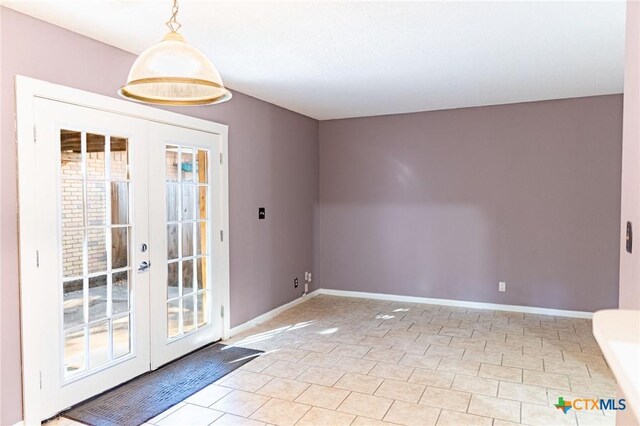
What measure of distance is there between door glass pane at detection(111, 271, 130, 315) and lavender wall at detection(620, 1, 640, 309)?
3127 millimetres

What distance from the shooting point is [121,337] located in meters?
3.25

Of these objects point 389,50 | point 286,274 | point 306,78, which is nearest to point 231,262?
point 286,274

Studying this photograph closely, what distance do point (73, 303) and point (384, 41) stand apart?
112 inches

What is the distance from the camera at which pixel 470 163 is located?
18.0ft

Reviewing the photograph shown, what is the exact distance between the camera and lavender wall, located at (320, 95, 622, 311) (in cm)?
491

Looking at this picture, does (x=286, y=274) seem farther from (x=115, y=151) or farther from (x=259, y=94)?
(x=115, y=151)

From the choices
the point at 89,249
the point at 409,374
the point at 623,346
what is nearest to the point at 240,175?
the point at 89,249

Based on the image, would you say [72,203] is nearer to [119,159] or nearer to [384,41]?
[119,159]

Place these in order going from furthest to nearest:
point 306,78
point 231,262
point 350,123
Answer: point 350,123, point 231,262, point 306,78

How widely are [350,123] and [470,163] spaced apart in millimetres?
1763

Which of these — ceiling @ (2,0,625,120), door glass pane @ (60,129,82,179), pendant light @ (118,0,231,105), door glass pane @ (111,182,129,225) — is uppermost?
ceiling @ (2,0,625,120)

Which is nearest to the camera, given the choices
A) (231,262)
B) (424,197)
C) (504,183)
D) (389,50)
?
(389,50)

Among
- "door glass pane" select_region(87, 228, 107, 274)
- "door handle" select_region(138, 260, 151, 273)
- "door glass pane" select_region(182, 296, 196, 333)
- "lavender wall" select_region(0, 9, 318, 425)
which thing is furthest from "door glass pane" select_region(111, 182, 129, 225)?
"door glass pane" select_region(182, 296, 196, 333)

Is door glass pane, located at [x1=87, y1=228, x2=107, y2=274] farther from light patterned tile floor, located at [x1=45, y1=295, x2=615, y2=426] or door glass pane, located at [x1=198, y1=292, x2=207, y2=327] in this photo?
door glass pane, located at [x1=198, y1=292, x2=207, y2=327]
